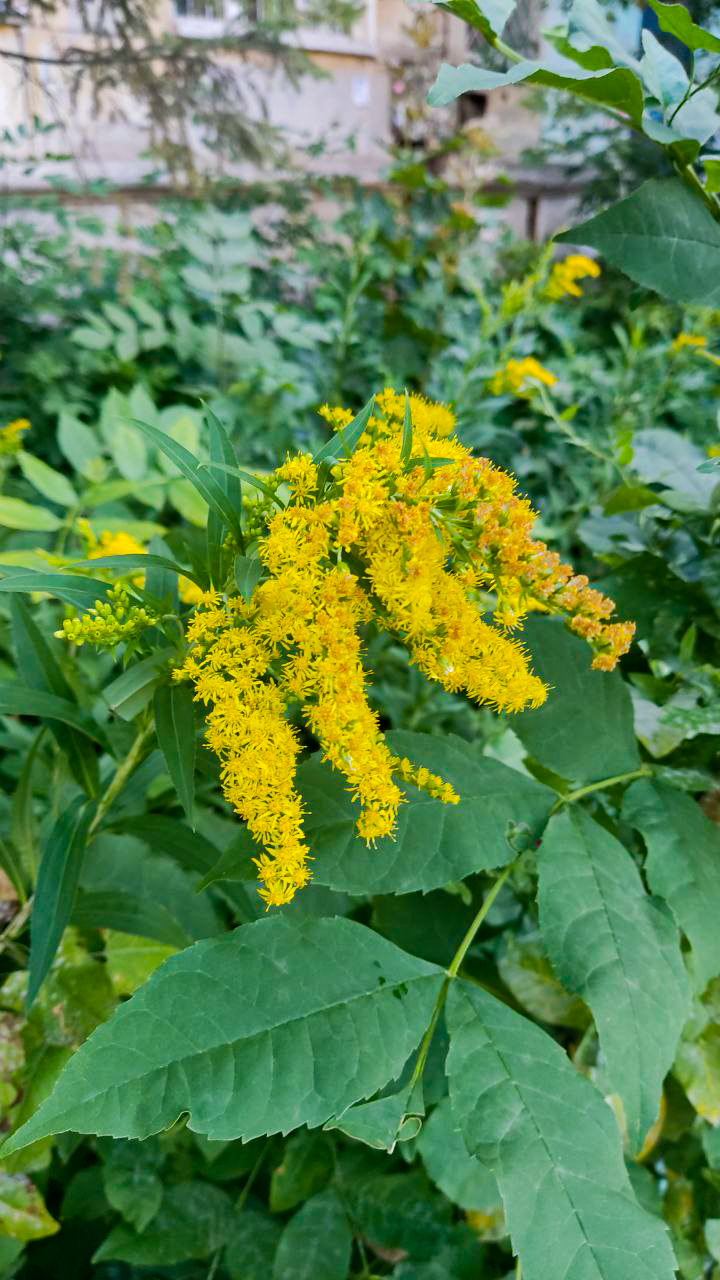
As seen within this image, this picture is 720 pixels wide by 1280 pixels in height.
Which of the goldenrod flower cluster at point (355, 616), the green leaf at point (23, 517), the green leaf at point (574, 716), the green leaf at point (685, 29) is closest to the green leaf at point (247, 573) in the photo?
the goldenrod flower cluster at point (355, 616)

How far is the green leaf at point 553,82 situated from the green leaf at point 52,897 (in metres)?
0.57

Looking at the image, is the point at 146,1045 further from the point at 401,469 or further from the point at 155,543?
the point at 155,543

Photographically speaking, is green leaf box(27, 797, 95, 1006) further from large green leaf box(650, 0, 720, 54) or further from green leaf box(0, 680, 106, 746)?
large green leaf box(650, 0, 720, 54)

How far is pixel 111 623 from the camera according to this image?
1.90 ft

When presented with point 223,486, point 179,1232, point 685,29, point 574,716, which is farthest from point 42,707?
point 685,29

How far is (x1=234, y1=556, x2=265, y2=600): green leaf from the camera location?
0.57 m

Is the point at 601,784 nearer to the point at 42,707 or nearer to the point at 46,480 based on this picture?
the point at 42,707

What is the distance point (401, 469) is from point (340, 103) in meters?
6.90

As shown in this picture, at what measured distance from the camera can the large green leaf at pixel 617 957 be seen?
591 mm

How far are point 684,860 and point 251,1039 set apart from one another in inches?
13.4

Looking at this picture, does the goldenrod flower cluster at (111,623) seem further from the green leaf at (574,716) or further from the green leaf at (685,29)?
the green leaf at (685,29)

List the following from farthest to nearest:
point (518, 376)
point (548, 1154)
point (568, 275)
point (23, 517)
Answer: point (568, 275) < point (518, 376) < point (23, 517) < point (548, 1154)

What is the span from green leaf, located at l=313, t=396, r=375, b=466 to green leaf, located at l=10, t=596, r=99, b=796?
0.32m

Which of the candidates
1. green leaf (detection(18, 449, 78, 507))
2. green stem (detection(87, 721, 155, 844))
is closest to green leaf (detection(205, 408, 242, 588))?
green stem (detection(87, 721, 155, 844))
